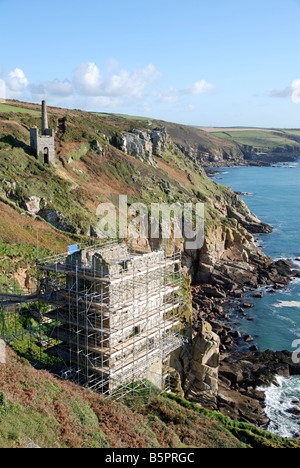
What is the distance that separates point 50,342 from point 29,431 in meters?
12.8

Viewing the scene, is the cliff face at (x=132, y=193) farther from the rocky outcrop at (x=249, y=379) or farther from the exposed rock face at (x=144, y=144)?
the rocky outcrop at (x=249, y=379)

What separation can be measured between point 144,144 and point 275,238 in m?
31.5

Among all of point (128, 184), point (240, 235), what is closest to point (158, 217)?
point (128, 184)

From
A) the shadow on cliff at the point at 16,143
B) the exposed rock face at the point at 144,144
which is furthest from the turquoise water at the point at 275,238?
the shadow on cliff at the point at 16,143

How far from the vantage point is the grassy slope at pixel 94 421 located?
16.1m

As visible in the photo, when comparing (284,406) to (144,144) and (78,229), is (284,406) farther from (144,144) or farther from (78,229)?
(144,144)

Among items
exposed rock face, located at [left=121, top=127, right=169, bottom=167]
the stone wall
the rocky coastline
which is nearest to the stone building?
the stone wall

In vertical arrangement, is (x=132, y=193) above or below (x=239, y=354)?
above

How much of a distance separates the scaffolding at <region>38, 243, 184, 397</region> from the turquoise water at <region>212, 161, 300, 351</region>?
2134 centimetres

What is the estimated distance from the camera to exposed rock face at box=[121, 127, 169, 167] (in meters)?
79.5

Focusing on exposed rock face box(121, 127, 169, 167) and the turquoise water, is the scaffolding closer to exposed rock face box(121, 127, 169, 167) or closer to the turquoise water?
the turquoise water

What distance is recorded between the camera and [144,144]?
81812 millimetres

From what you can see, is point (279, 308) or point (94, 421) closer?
point (94, 421)

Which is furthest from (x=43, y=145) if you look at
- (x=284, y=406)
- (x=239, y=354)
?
(x=284, y=406)
